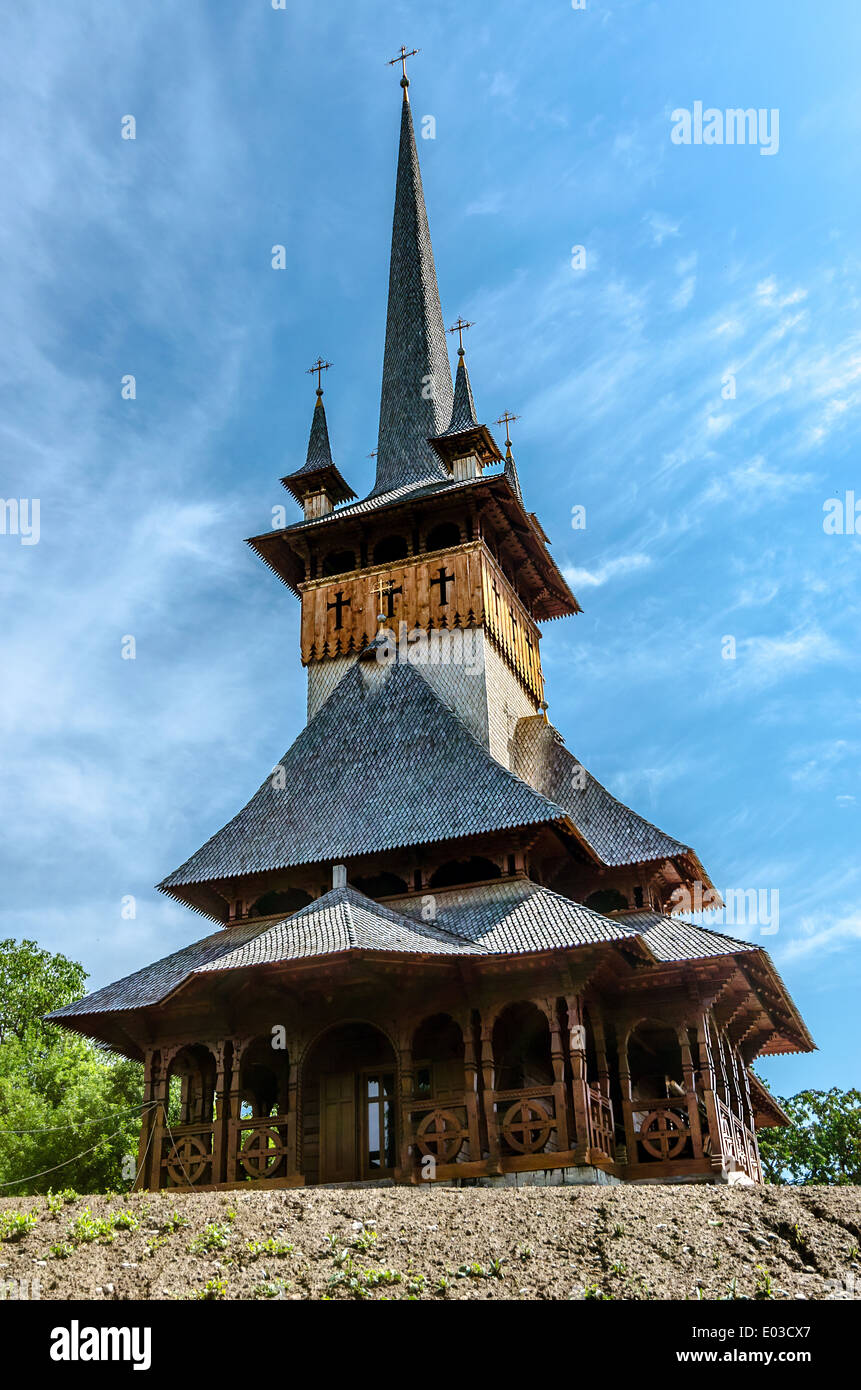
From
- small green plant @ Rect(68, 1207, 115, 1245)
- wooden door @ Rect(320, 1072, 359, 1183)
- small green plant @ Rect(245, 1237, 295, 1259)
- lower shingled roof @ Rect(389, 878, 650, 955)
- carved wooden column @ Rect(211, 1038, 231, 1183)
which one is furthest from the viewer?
wooden door @ Rect(320, 1072, 359, 1183)

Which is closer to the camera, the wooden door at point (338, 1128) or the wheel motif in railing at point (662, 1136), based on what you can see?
the wheel motif in railing at point (662, 1136)

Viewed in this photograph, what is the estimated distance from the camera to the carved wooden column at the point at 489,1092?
17.8 m

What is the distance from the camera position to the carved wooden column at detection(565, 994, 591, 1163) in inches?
700

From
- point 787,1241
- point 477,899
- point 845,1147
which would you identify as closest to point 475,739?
point 477,899

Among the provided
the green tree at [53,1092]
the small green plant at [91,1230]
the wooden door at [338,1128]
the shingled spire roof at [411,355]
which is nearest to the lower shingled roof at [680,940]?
the wooden door at [338,1128]

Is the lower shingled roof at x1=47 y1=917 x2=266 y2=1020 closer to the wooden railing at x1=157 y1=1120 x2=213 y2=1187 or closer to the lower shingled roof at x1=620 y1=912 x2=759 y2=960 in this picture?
the wooden railing at x1=157 y1=1120 x2=213 y2=1187

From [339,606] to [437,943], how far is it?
41.0ft

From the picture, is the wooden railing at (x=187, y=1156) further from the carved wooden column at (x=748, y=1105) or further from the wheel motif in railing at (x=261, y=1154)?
the carved wooden column at (x=748, y=1105)

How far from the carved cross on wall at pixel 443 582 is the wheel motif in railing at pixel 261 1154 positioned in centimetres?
1291

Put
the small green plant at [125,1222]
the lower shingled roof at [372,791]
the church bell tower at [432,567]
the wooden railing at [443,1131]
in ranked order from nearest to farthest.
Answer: the small green plant at [125,1222], the wooden railing at [443,1131], the lower shingled roof at [372,791], the church bell tower at [432,567]

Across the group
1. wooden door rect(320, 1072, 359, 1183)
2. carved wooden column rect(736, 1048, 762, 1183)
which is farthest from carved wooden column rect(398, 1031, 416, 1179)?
carved wooden column rect(736, 1048, 762, 1183)

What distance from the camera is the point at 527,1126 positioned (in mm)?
18156

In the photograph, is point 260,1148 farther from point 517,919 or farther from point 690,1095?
point 690,1095

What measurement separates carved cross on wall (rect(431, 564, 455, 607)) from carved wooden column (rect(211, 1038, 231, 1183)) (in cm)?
1189
